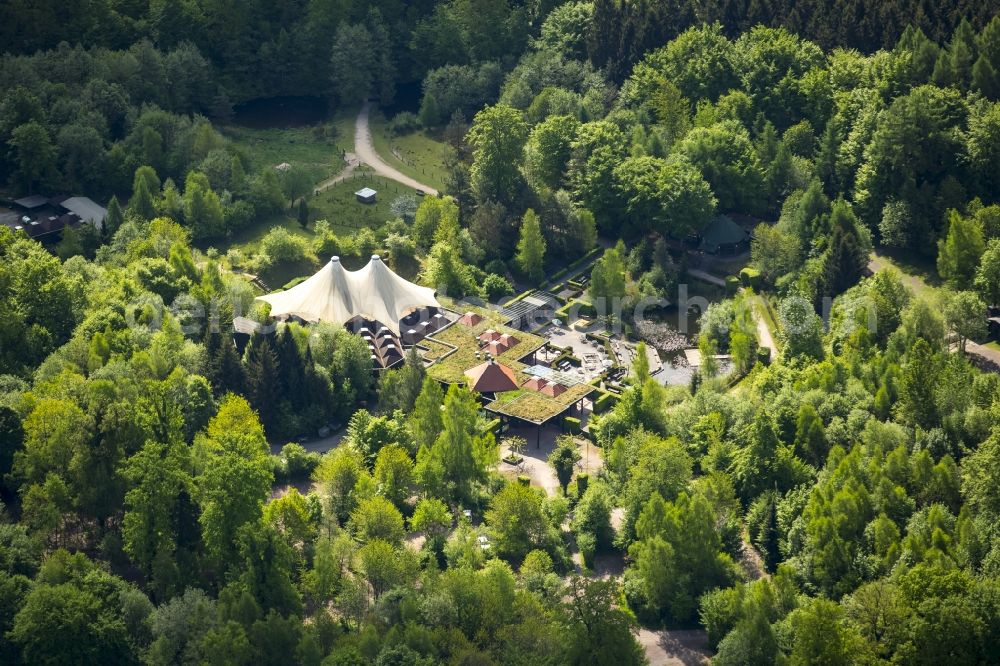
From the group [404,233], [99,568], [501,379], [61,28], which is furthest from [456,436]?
[61,28]

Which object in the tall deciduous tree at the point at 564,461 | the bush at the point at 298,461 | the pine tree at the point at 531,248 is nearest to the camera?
the tall deciduous tree at the point at 564,461

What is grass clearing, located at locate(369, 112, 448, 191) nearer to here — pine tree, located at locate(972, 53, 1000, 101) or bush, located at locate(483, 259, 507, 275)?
bush, located at locate(483, 259, 507, 275)

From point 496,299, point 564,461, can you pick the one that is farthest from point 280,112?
point 564,461

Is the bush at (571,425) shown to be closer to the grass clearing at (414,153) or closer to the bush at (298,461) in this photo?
the bush at (298,461)

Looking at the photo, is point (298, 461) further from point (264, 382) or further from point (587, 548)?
point (587, 548)

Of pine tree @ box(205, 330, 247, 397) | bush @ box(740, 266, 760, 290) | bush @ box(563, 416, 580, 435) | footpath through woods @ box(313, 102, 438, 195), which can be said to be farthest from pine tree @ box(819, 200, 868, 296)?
pine tree @ box(205, 330, 247, 397)

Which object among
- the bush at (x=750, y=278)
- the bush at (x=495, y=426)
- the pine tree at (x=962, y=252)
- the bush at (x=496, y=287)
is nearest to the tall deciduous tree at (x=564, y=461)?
the bush at (x=495, y=426)

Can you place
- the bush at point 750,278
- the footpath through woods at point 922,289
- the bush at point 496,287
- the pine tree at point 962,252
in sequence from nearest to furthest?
the footpath through woods at point 922,289, the pine tree at point 962,252, the bush at point 750,278, the bush at point 496,287
